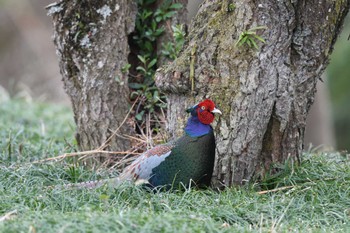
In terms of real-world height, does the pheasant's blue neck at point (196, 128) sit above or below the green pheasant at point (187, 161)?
above

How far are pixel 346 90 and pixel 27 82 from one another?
7.03 m

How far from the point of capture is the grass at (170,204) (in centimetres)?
393

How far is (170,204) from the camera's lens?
4750mm

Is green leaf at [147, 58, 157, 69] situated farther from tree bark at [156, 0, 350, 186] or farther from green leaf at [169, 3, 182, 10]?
tree bark at [156, 0, 350, 186]

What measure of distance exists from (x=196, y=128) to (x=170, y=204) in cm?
72

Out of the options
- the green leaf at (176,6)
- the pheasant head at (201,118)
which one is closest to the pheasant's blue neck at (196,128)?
the pheasant head at (201,118)

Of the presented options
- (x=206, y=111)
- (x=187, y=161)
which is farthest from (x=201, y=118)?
(x=187, y=161)

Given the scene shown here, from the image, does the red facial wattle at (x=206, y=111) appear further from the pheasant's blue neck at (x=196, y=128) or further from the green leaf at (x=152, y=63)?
the green leaf at (x=152, y=63)

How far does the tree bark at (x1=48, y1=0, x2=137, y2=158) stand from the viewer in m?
6.05

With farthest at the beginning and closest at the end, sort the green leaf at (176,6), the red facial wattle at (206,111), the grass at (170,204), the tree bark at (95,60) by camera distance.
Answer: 1. the green leaf at (176,6)
2. the tree bark at (95,60)
3. the red facial wattle at (206,111)
4. the grass at (170,204)

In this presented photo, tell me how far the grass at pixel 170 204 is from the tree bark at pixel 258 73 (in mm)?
234

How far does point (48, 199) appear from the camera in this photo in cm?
474

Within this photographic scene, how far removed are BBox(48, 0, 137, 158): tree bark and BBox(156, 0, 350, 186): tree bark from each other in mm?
744

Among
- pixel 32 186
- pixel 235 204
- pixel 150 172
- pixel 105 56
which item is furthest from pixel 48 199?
pixel 105 56
